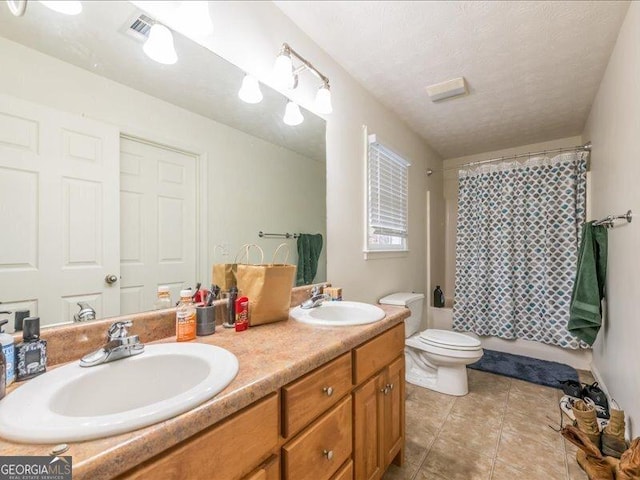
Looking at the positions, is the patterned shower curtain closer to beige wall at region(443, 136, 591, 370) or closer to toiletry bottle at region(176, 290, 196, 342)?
beige wall at region(443, 136, 591, 370)

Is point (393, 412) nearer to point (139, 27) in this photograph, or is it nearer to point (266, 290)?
point (266, 290)

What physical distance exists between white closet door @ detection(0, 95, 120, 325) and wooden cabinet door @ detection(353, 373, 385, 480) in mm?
914

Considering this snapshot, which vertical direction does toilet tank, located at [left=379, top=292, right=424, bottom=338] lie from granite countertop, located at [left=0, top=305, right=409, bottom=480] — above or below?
below

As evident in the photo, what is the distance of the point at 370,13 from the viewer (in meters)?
1.53

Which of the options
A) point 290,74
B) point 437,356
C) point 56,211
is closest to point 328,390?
point 56,211

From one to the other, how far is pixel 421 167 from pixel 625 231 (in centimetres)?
184

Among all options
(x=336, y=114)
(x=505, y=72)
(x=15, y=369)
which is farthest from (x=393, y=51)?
(x=15, y=369)

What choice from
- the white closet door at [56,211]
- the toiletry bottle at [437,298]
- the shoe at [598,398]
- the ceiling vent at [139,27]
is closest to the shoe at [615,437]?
the shoe at [598,398]

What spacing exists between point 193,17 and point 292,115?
2.04 feet

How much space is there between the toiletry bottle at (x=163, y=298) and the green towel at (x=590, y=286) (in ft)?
8.08

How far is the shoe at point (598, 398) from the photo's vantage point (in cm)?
181

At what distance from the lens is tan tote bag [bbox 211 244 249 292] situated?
1229 millimetres

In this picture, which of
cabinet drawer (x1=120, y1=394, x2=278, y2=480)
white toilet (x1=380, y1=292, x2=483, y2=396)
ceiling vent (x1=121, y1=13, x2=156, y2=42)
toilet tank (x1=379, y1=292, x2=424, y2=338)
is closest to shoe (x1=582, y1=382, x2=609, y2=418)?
white toilet (x1=380, y1=292, x2=483, y2=396)

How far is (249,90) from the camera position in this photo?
4.44 feet
